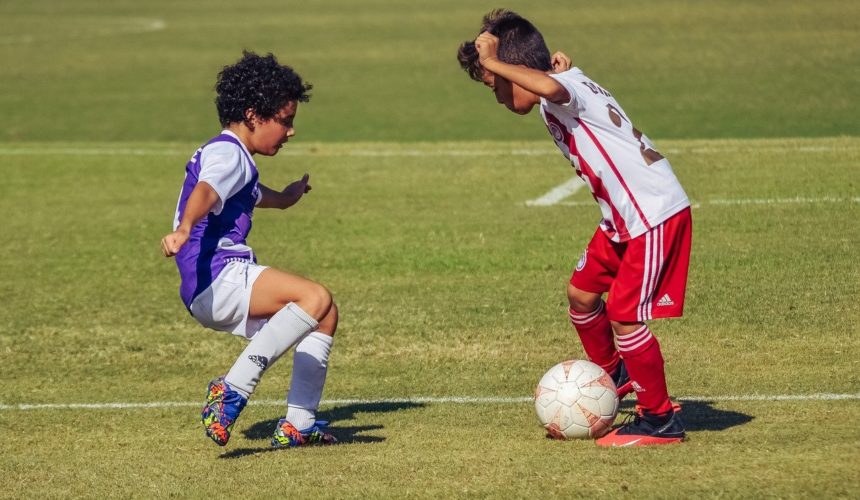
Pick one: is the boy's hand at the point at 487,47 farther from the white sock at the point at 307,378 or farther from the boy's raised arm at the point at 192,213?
the white sock at the point at 307,378

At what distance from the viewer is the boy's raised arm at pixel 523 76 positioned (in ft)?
21.0

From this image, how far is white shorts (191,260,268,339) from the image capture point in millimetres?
6730

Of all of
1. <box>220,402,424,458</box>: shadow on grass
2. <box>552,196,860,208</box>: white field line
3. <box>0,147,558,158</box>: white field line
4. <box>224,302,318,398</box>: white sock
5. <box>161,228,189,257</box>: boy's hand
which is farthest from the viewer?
<box>0,147,558,158</box>: white field line

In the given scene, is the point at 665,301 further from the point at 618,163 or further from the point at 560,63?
the point at 560,63

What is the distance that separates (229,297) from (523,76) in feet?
5.56

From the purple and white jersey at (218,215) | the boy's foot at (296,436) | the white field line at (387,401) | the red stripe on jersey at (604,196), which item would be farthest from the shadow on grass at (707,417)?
the purple and white jersey at (218,215)

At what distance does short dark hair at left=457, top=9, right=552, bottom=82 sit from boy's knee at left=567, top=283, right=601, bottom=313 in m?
1.10

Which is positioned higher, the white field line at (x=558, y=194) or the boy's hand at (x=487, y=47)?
the boy's hand at (x=487, y=47)

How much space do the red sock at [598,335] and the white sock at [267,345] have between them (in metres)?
1.37

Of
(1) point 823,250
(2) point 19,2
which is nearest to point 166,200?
(1) point 823,250

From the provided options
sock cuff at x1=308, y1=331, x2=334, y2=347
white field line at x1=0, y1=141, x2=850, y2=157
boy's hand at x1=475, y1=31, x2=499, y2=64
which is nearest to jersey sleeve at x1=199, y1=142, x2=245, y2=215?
sock cuff at x1=308, y1=331, x2=334, y2=347

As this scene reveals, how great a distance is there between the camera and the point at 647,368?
6.56 meters

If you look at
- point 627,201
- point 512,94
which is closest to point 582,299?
point 627,201

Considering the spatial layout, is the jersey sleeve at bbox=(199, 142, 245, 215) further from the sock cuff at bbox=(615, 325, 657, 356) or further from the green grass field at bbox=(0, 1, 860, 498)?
the sock cuff at bbox=(615, 325, 657, 356)
